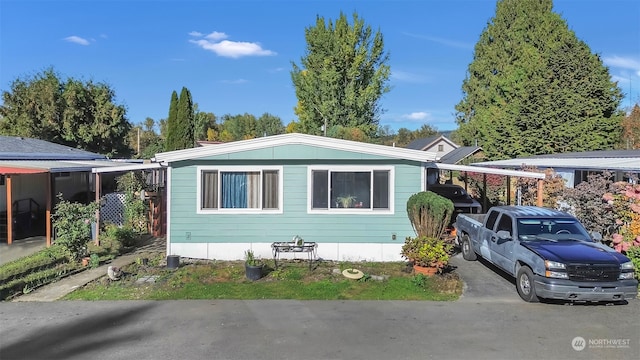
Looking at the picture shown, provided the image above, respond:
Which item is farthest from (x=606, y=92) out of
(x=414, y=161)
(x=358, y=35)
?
(x=414, y=161)

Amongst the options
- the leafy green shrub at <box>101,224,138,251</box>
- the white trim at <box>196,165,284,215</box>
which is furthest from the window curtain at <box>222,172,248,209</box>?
the leafy green shrub at <box>101,224,138,251</box>

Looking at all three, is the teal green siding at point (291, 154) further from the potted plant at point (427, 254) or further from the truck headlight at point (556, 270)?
the truck headlight at point (556, 270)

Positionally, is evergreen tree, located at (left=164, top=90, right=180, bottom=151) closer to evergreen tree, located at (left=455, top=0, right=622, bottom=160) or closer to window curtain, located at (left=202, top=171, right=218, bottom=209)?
window curtain, located at (left=202, top=171, right=218, bottom=209)

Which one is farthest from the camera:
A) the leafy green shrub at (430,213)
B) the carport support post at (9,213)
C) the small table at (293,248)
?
the carport support post at (9,213)

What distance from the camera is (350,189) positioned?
36.8 feet

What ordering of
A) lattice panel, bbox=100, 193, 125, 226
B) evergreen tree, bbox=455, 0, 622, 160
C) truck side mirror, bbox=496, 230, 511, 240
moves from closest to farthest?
1. truck side mirror, bbox=496, 230, 511, 240
2. lattice panel, bbox=100, 193, 125, 226
3. evergreen tree, bbox=455, 0, 622, 160

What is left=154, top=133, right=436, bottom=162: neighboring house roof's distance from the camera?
1086 cm

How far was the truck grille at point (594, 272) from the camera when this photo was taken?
297 inches

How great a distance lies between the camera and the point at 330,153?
11.0m

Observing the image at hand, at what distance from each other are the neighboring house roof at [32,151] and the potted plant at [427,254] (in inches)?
606

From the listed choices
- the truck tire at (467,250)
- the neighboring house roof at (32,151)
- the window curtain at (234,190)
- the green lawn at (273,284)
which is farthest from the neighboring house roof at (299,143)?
the neighboring house roof at (32,151)

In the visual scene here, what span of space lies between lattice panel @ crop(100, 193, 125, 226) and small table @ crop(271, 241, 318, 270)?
24.2ft

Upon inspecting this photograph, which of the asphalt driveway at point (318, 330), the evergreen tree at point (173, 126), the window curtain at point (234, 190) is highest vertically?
the evergreen tree at point (173, 126)

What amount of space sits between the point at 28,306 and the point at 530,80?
1305 inches
